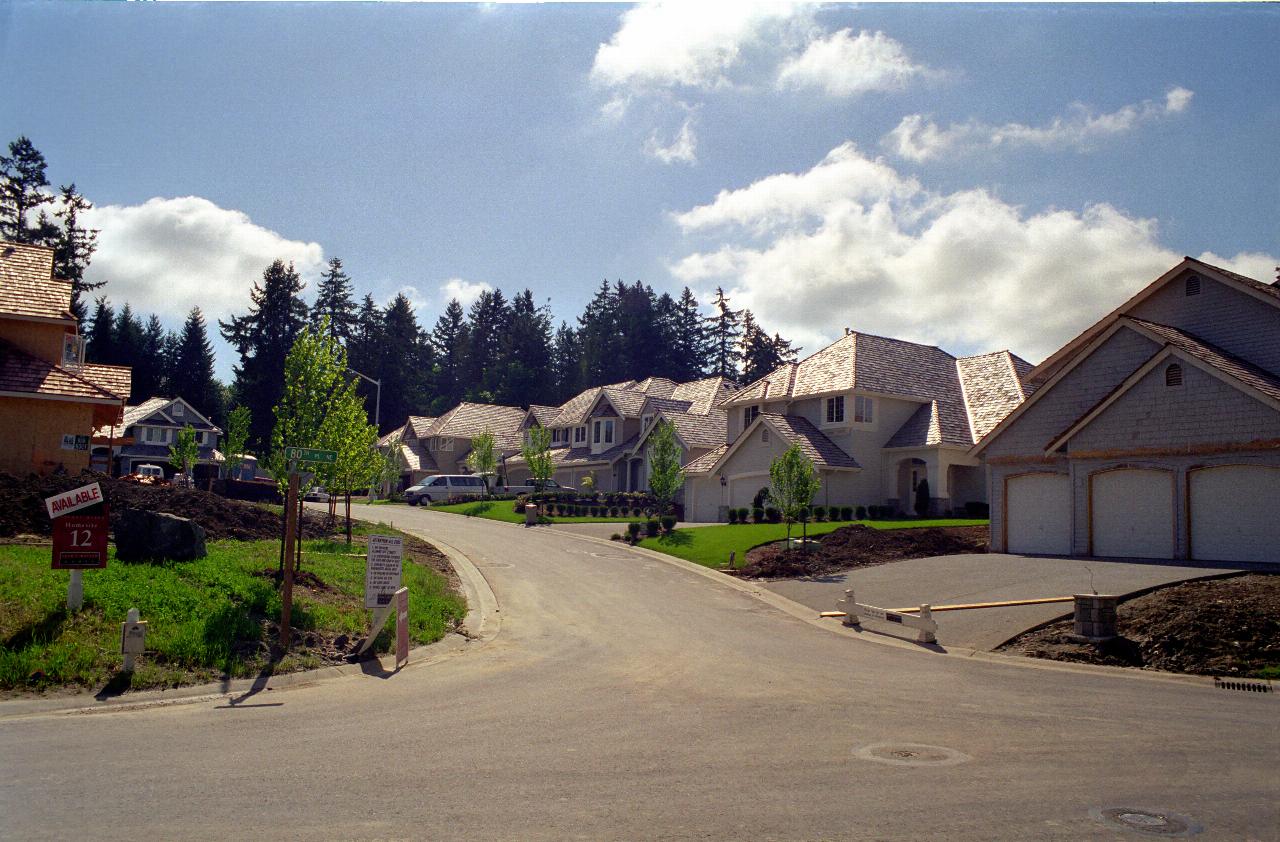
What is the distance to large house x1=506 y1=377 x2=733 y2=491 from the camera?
2190 inches

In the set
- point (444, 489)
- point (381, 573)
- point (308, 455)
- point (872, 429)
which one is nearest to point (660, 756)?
point (381, 573)

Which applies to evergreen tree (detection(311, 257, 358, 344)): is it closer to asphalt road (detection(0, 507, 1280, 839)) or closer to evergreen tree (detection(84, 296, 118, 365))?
evergreen tree (detection(84, 296, 118, 365))

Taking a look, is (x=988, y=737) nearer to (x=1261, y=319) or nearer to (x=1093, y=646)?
(x=1093, y=646)

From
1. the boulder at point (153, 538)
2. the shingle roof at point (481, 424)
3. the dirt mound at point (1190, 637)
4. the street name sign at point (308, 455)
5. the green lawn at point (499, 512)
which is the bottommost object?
the dirt mound at point (1190, 637)

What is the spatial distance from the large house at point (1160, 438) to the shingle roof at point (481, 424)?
4699cm

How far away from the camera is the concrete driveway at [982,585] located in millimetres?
18750

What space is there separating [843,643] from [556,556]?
13466 mm

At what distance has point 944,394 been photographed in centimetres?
4556

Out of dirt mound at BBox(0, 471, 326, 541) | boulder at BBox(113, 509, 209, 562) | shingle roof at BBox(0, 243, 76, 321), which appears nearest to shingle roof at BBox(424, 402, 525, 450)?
shingle roof at BBox(0, 243, 76, 321)

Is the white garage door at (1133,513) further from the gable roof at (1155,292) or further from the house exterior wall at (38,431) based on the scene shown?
the house exterior wall at (38,431)

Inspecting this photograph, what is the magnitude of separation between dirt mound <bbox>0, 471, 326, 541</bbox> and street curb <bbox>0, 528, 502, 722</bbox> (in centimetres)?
598

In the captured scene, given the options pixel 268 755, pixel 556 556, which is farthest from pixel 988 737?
pixel 556 556

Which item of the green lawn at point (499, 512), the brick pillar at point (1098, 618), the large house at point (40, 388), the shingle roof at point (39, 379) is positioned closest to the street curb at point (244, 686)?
the brick pillar at point (1098, 618)

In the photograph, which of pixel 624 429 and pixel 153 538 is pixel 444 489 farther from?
pixel 153 538
